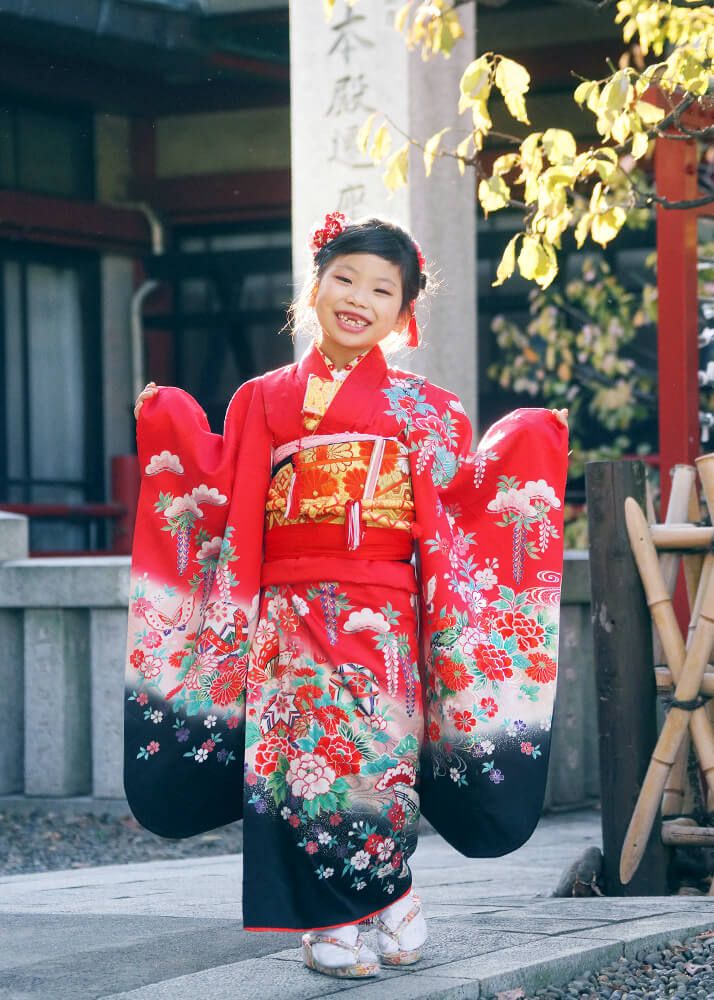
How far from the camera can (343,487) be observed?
134 inches

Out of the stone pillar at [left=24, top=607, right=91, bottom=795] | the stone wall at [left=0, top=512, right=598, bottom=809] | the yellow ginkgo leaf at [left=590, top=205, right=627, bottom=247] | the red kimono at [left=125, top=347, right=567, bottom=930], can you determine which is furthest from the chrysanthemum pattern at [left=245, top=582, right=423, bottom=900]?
the stone pillar at [left=24, top=607, right=91, bottom=795]

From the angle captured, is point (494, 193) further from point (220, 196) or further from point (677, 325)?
point (220, 196)

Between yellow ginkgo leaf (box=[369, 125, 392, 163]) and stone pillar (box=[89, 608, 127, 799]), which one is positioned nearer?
yellow ginkgo leaf (box=[369, 125, 392, 163])

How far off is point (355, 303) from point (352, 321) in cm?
4

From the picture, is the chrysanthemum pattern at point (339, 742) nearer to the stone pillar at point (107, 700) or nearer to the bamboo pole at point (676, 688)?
the bamboo pole at point (676, 688)

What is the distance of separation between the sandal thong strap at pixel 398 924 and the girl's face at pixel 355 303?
1.12m

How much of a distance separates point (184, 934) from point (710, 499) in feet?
5.60

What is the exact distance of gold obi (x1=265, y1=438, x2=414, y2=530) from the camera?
3.41 meters

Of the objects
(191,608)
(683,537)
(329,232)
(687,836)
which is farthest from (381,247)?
(687,836)

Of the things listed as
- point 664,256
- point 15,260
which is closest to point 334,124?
point 664,256

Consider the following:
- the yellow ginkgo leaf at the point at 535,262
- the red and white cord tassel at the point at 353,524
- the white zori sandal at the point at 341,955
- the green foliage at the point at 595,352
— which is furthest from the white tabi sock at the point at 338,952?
the green foliage at the point at 595,352

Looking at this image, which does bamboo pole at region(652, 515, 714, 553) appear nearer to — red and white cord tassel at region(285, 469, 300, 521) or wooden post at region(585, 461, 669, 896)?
wooden post at region(585, 461, 669, 896)

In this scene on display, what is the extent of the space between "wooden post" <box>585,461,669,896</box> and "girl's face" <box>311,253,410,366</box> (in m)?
1.02

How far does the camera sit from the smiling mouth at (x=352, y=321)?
3516 millimetres
